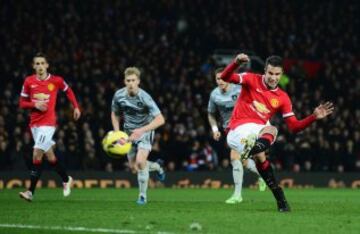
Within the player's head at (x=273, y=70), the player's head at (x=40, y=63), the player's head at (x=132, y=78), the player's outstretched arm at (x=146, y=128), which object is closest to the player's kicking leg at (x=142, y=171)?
the player's outstretched arm at (x=146, y=128)

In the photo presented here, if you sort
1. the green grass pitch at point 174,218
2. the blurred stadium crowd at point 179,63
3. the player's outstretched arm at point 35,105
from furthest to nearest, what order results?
the blurred stadium crowd at point 179,63 < the player's outstretched arm at point 35,105 < the green grass pitch at point 174,218

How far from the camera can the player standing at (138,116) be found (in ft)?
47.1

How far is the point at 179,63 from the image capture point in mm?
29078

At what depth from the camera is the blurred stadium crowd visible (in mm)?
24562

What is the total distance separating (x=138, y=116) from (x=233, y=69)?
3558mm

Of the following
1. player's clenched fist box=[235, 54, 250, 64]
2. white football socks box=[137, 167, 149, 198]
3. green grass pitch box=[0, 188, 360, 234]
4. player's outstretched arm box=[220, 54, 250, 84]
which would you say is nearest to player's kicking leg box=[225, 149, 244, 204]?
green grass pitch box=[0, 188, 360, 234]

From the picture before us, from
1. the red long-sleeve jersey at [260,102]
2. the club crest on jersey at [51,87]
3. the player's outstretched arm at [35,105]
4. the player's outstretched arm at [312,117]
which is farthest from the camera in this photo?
the club crest on jersey at [51,87]

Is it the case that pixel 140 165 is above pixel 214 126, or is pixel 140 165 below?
below

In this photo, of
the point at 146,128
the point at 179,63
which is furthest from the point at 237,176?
the point at 179,63

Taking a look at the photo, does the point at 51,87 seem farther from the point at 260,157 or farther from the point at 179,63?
the point at 179,63

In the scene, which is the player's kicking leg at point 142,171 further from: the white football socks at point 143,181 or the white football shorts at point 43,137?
the white football shorts at point 43,137

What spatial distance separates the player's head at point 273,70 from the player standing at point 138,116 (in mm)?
2671

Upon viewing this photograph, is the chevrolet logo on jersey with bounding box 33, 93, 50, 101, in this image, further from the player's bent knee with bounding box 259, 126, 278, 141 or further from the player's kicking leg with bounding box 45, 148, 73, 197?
the player's bent knee with bounding box 259, 126, 278, 141

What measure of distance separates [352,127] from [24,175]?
→ 36.2 ft
